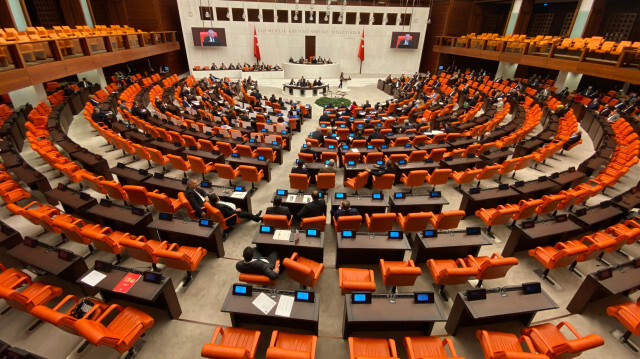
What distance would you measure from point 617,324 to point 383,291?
13.2 ft

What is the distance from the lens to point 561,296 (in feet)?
18.4

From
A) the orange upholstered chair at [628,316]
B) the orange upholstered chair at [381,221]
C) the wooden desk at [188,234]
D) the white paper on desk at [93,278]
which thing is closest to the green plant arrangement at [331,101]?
the orange upholstered chair at [381,221]

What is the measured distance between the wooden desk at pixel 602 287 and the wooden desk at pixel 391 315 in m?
2.92

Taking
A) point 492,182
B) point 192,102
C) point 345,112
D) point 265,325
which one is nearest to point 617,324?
point 492,182

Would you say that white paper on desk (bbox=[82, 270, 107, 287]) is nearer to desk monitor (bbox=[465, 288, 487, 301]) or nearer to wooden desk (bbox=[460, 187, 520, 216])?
desk monitor (bbox=[465, 288, 487, 301])

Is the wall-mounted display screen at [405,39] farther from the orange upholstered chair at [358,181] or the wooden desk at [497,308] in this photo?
the wooden desk at [497,308]

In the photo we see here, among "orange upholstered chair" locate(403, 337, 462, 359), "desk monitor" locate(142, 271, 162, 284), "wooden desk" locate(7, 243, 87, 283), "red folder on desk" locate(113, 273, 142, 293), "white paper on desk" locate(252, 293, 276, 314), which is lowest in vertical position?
"orange upholstered chair" locate(403, 337, 462, 359)

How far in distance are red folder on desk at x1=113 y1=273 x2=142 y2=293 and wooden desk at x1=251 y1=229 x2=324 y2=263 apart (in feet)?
6.52

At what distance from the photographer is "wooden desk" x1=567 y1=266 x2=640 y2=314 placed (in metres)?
4.82

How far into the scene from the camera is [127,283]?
462 centimetres

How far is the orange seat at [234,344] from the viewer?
343cm

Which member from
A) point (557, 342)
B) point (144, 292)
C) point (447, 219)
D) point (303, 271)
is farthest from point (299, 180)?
point (557, 342)

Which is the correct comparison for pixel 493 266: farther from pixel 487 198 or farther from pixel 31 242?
pixel 31 242

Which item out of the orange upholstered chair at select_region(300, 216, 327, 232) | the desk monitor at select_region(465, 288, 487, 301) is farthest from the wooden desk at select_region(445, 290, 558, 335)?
the orange upholstered chair at select_region(300, 216, 327, 232)
